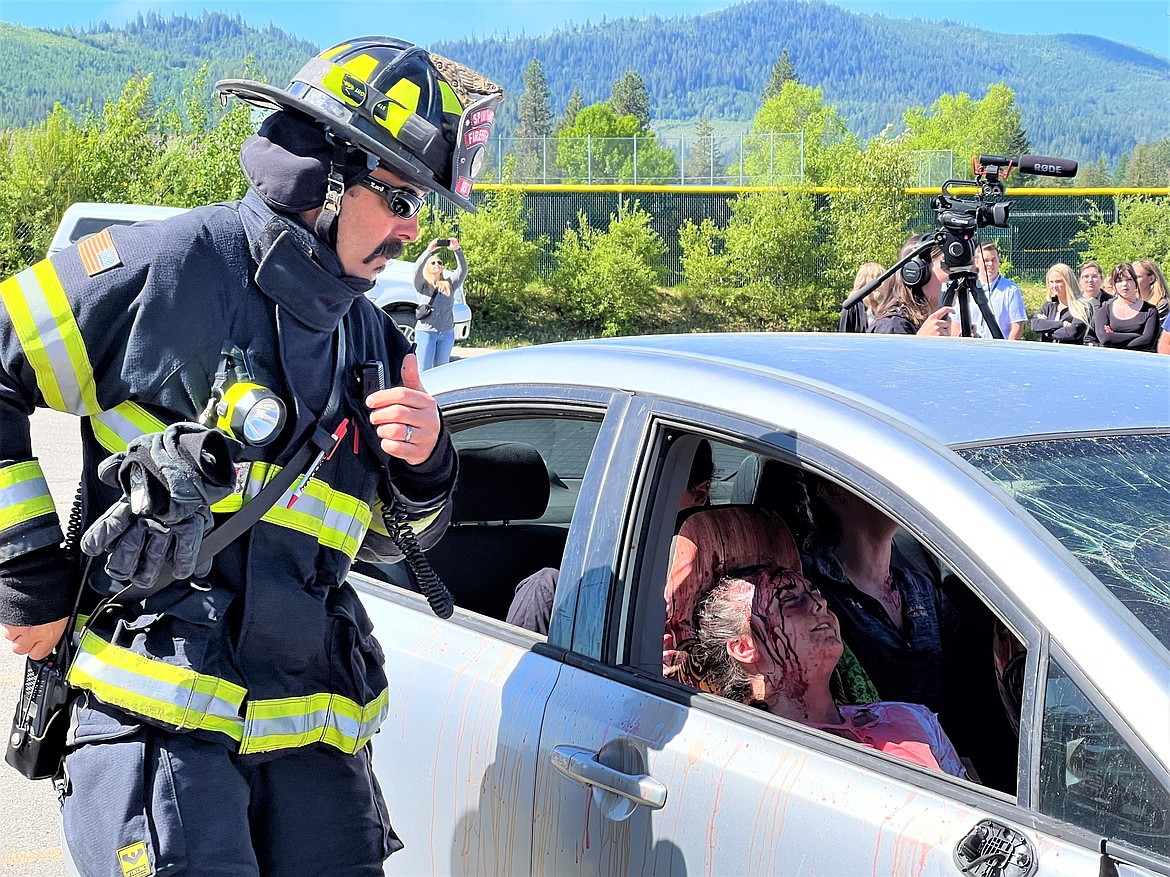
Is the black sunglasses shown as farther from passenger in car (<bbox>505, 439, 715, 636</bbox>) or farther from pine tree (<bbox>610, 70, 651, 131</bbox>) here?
pine tree (<bbox>610, 70, 651, 131</bbox>)

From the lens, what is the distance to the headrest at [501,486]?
10.2ft

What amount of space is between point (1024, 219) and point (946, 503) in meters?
36.4

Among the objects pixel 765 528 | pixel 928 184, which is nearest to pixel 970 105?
pixel 928 184

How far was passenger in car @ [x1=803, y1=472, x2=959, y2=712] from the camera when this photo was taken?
2.63 m

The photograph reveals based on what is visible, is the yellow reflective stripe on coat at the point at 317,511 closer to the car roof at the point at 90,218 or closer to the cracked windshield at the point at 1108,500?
the cracked windshield at the point at 1108,500

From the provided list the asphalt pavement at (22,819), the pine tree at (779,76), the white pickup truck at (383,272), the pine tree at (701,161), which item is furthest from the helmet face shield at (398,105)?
the pine tree at (779,76)

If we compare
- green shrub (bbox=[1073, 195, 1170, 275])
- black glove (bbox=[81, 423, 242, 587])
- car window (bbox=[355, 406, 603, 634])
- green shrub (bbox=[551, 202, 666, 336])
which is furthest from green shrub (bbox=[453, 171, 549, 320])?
black glove (bbox=[81, 423, 242, 587])

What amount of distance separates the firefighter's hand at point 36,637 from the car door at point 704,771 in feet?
2.66

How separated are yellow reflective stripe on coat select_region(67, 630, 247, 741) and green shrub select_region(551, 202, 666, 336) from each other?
28.2 m

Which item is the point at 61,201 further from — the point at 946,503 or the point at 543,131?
the point at 543,131

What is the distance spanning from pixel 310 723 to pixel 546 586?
0.68m

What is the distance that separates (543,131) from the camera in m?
157

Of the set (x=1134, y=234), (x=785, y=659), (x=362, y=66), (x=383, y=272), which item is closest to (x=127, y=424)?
(x=362, y=66)

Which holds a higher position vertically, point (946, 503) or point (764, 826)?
point (946, 503)
